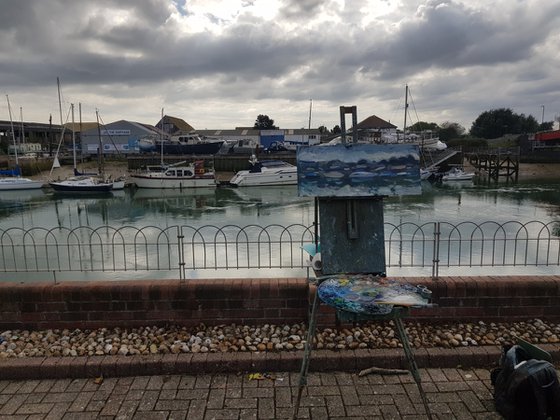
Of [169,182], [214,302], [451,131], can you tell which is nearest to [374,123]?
[451,131]

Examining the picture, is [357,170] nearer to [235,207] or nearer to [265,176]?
[235,207]

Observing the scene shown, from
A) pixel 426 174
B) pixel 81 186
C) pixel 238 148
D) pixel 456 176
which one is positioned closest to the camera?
pixel 81 186

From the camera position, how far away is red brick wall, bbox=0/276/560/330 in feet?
13.1

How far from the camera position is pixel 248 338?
3818mm

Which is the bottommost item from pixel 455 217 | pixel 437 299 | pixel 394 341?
pixel 455 217

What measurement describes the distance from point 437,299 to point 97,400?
300cm

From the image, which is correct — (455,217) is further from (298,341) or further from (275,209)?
(298,341)

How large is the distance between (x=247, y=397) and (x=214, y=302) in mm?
1129

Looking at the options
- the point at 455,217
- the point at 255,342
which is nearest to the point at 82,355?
the point at 255,342

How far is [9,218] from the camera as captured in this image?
1938 cm

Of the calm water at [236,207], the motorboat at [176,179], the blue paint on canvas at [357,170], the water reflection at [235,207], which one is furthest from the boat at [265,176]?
the blue paint on canvas at [357,170]

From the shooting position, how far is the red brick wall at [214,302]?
157 inches

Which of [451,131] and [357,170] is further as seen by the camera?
[451,131]

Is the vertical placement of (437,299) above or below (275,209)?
above
